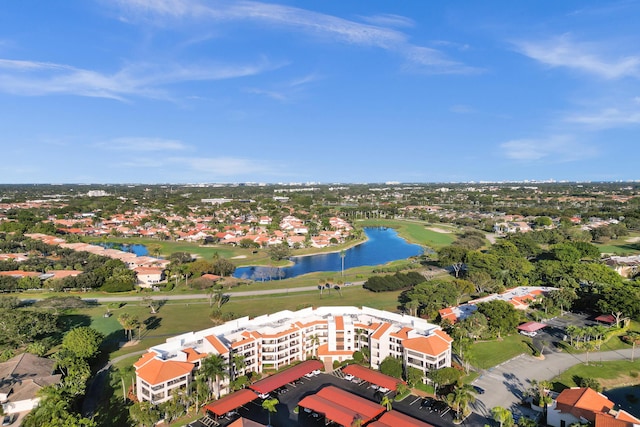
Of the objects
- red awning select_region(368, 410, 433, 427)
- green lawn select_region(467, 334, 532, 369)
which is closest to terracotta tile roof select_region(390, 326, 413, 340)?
green lawn select_region(467, 334, 532, 369)

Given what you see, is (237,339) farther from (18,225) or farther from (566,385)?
(18,225)

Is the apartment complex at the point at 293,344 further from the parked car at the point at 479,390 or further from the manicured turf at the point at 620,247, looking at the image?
the manicured turf at the point at 620,247

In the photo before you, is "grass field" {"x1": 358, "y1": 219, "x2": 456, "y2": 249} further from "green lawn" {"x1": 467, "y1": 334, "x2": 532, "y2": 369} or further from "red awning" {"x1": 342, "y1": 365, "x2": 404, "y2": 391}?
"red awning" {"x1": 342, "y1": 365, "x2": 404, "y2": 391}

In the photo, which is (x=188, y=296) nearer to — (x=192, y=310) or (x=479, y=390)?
(x=192, y=310)

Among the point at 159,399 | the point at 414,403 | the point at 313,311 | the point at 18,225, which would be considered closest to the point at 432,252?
the point at 313,311

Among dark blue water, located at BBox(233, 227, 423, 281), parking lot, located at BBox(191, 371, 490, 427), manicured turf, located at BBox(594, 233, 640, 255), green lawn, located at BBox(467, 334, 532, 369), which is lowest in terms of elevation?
dark blue water, located at BBox(233, 227, 423, 281)
